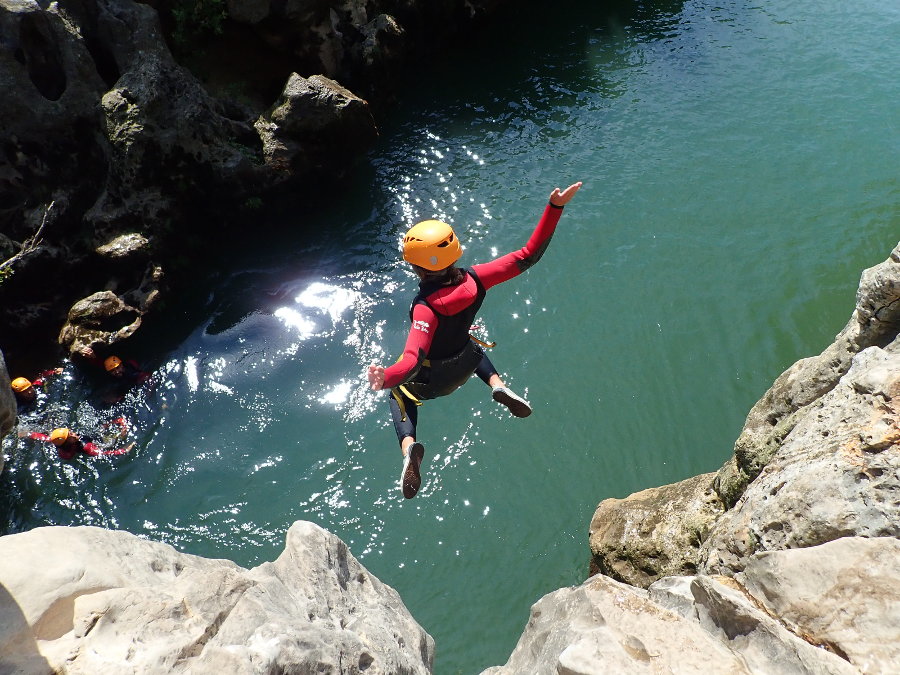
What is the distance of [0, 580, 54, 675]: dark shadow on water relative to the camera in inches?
105

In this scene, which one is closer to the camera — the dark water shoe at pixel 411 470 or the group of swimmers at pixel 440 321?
the group of swimmers at pixel 440 321

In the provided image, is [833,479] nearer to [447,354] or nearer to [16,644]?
[447,354]

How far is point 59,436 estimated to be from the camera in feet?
29.5

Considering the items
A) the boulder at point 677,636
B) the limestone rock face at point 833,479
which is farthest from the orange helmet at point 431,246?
the limestone rock face at point 833,479

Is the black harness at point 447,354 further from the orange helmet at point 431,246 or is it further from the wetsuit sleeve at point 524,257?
the orange helmet at point 431,246

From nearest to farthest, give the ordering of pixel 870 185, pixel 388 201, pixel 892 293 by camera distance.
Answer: pixel 892 293
pixel 870 185
pixel 388 201

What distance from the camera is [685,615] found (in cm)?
359

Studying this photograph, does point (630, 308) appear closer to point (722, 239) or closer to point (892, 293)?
point (722, 239)

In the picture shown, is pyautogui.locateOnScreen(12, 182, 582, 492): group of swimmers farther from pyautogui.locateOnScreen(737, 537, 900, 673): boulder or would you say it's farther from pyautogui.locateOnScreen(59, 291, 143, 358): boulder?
pyautogui.locateOnScreen(59, 291, 143, 358): boulder

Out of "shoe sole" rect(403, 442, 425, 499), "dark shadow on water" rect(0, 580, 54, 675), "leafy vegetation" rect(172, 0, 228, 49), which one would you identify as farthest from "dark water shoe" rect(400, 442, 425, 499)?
"leafy vegetation" rect(172, 0, 228, 49)

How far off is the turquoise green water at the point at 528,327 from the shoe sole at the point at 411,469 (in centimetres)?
199

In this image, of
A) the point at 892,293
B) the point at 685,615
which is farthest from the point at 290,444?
the point at 892,293

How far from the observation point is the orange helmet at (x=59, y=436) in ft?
29.5

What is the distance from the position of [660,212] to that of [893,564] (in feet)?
28.4
